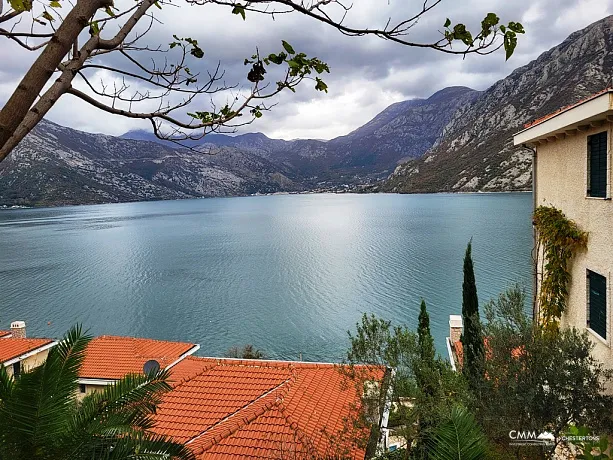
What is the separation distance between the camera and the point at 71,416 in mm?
3873

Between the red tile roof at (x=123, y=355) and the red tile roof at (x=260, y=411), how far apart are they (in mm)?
5039

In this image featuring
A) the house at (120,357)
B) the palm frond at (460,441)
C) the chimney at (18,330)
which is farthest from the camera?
the chimney at (18,330)

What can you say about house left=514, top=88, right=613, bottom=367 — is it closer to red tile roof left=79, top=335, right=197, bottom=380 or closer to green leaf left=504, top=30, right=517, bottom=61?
green leaf left=504, top=30, right=517, bottom=61

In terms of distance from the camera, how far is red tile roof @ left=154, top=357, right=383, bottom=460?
24.2ft

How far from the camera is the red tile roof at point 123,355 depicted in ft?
46.6

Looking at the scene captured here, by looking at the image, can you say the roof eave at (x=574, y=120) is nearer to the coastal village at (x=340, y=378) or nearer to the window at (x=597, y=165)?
the coastal village at (x=340, y=378)

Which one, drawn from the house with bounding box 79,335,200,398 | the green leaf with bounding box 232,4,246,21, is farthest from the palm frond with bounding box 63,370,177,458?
the house with bounding box 79,335,200,398

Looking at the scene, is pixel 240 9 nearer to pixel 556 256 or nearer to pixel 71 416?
pixel 71 416

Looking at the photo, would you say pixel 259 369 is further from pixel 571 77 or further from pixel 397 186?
pixel 397 186

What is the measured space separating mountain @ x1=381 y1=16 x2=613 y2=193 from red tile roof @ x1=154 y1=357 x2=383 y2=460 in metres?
109

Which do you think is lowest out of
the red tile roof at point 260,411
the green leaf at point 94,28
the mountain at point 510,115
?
the red tile roof at point 260,411

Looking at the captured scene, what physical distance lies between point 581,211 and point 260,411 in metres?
6.64

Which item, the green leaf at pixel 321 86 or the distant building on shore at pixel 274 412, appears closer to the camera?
the green leaf at pixel 321 86

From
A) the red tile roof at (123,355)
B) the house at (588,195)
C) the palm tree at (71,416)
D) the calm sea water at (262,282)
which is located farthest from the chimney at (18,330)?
the house at (588,195)
